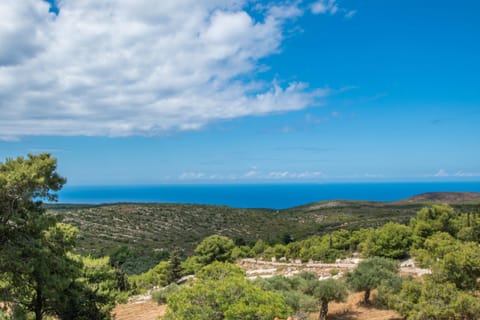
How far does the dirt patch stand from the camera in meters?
18.2

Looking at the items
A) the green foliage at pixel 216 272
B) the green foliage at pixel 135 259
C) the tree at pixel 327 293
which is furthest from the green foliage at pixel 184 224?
the green foliage at pixel 216 272

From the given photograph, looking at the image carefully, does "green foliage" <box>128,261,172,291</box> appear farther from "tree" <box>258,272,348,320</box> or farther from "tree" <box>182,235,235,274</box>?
"tree" <box>258,272,348,320</box>

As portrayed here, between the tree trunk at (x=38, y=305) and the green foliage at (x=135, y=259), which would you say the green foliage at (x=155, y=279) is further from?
the tree trunk at (x=38, y=305)

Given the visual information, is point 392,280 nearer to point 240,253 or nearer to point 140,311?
point 140,311

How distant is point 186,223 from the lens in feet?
260

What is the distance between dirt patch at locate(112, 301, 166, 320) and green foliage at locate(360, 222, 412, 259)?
16.9 meters

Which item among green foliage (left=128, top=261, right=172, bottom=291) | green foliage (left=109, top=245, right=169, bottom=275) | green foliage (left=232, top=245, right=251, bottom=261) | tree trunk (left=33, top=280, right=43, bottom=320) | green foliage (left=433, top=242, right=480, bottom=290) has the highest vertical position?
green foliage (left=433, top=242, right=480, bottom=290)

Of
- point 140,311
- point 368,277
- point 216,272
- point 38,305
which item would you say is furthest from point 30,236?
point 368,277

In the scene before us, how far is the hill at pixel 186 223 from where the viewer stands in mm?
61894

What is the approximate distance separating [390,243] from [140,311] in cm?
1940

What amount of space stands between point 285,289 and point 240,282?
686cm

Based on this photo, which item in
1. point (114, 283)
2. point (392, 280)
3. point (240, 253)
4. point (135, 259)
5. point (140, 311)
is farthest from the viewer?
point (135, 259)

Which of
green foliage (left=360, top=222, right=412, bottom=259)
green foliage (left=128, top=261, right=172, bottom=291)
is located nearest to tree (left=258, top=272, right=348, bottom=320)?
green foliage (left=360, top=222, right=412, bottom=259)

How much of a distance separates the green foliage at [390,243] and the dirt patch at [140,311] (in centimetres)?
1687
